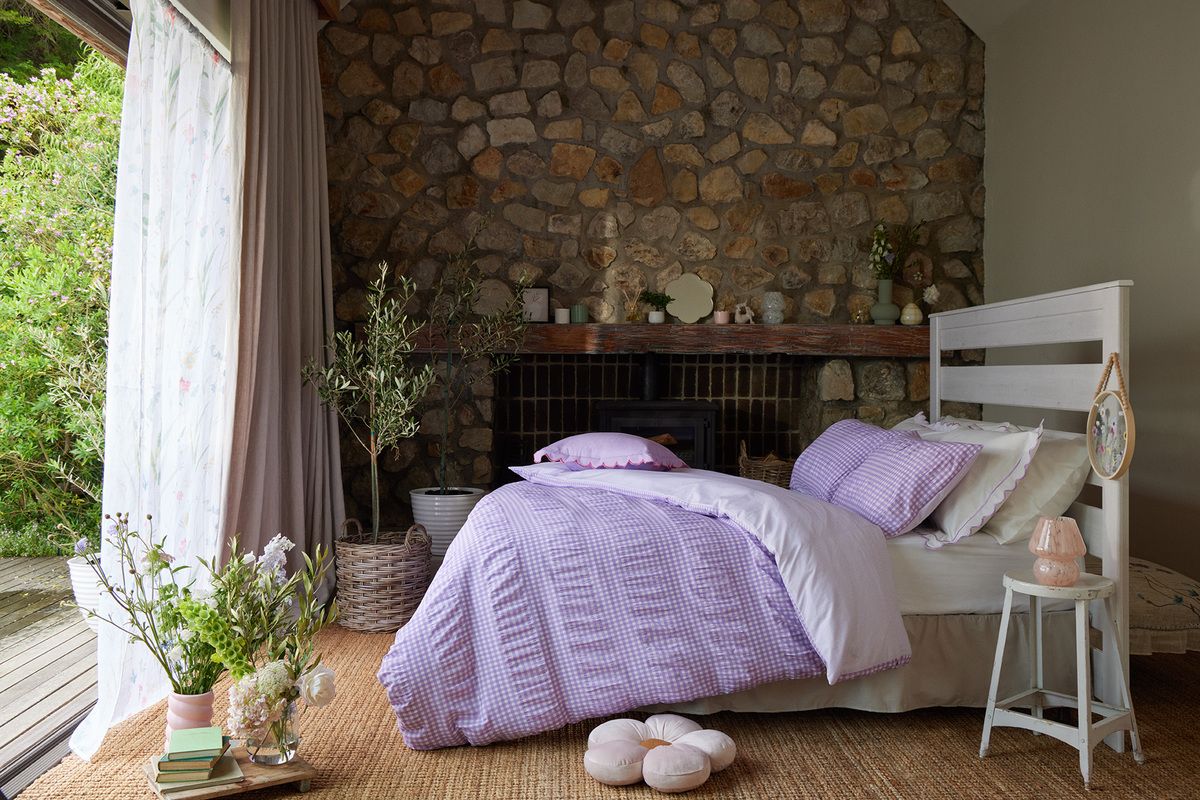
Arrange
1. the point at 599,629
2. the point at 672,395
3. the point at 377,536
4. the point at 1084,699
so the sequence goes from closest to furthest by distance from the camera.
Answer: the point at 1084,699 < the point at 599,629 < the point at 377,536 < the point at 672,395

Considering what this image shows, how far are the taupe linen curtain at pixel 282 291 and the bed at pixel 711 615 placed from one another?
1140 mm

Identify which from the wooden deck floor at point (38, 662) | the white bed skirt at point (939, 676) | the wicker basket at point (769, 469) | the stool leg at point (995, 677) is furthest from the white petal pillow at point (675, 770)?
the wicker basket at point (769, 469)

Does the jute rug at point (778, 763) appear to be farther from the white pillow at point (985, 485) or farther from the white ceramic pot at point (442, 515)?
the white ceramic pot at point (442, 515)

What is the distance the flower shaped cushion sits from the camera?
2.29 m

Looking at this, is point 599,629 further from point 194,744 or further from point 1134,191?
point 1134,191

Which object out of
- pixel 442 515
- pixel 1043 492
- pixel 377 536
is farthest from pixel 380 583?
pixel 1043 492

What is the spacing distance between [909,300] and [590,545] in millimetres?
3131

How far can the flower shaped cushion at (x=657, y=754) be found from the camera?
2.29m

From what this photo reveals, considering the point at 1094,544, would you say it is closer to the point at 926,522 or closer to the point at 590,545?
the point at 926,522

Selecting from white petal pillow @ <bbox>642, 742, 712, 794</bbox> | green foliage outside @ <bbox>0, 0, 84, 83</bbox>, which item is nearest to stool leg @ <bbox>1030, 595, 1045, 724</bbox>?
white petal pillow @ <bbox>642, 742, 712, 794</bbox>

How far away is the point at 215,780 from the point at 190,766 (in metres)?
0.07

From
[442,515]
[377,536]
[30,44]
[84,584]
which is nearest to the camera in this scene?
[84,584]

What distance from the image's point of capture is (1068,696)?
265 centimetres

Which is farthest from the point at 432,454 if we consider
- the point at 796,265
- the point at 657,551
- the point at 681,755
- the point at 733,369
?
the point at 681,755
